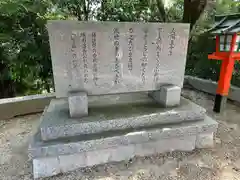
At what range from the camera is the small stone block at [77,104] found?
220 centimetres

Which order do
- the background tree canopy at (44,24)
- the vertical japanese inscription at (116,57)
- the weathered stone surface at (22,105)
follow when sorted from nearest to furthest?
the vertical japanese inscription at (116,57)
the weathered stone surface at (22,105)
the background tree canopy at (44,24)

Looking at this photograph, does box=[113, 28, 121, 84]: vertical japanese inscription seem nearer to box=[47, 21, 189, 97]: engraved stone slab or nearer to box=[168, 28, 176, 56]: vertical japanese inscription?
box=[47, 21, 189, 97]: engraved stone slab

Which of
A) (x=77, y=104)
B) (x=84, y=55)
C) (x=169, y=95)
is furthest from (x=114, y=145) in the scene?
(x=84, y=55)

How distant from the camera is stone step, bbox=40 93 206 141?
2.13 metres

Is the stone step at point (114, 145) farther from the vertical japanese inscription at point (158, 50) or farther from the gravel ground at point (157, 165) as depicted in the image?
the vertical japanese inscription at point (158, 50)

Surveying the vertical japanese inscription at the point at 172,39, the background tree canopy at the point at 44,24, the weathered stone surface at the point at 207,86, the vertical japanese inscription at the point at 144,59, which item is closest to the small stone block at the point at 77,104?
the vertical japanese inscription at the point at 144,59

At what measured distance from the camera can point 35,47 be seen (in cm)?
409

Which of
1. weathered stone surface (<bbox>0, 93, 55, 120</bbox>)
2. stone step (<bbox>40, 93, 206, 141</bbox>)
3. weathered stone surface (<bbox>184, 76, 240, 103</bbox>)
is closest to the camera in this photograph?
stone step (<bbox>40, 93, 206, 141</bbox>)

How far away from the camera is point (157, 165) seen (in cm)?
223

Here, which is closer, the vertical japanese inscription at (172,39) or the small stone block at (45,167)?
the small stone block at (45,167)

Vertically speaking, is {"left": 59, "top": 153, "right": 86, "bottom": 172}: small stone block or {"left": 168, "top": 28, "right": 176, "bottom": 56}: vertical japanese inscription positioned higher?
{"left": 168, "top": 28, "right": 176, "bottom": 56}: vertical japanese inscription

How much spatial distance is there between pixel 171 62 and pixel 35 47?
9.85 ft

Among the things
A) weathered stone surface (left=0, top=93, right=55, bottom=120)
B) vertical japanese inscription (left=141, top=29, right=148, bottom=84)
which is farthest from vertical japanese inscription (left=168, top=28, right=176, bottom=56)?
weathered stone surface (left=0, top=93, right=55, bottom=120)

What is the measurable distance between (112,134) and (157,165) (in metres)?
0.65
